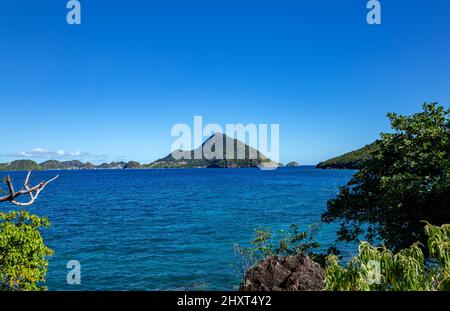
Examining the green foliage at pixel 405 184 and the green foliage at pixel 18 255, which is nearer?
the green foliage at pixel 18 255

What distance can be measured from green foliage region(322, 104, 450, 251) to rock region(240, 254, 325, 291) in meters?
5.61

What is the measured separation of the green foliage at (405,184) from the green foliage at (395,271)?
26.1 ft

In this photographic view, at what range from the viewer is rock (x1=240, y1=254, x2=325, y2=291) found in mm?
11422

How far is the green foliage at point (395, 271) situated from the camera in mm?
6277

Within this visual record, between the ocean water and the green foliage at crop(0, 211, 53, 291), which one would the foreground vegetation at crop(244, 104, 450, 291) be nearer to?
the ocean water

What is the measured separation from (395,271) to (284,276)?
19.2 feet

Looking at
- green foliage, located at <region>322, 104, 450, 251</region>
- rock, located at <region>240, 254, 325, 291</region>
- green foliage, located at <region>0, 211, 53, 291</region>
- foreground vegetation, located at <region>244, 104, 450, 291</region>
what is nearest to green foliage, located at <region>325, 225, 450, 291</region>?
foreground vegetation, located at <region>244, 104, 450, 291</region>

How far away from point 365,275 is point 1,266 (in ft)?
36.7

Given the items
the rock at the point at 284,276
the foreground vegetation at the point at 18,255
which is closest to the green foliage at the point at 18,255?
the foreground vegetation at the point at 18,255

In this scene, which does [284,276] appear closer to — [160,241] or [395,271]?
[395,271]

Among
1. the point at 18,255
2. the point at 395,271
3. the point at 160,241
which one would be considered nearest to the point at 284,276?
the point at 395,271

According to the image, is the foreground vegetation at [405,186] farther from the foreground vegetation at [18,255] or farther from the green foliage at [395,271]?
the foreground vegetation at [18,255]
